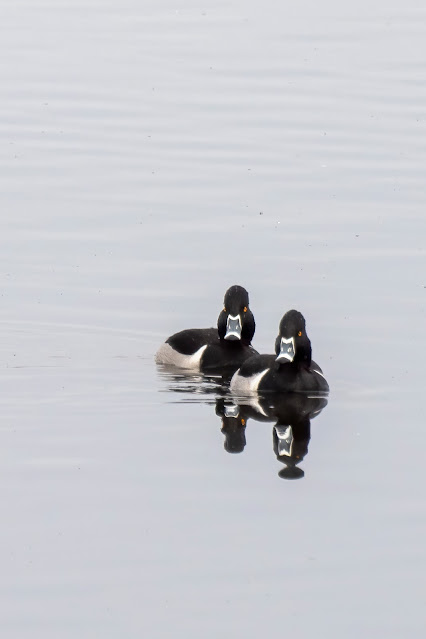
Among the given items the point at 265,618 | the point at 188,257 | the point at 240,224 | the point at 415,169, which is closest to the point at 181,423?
the point at 265,618

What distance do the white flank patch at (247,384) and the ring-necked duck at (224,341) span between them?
2.72 feet

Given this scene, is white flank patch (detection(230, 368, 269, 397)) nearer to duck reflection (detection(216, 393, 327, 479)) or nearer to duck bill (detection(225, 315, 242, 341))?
duck reflection (detection(216, 393, 327, 479))

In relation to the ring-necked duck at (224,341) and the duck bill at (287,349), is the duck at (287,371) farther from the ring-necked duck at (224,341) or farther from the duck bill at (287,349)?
the ring-necked duck at (224,341)

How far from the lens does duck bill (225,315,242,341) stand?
602 inches

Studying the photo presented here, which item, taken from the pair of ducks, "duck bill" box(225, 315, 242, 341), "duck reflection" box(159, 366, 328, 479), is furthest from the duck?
"duck bill" box(225, 315, 242, 341)

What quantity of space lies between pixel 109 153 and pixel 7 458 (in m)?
11.1

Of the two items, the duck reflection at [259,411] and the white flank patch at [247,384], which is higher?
the white flank patch at [247,384]

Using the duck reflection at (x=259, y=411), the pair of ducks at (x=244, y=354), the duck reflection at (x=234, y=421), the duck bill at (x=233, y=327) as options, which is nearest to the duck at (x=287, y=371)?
the pair of ducks at (x=244, y=354)

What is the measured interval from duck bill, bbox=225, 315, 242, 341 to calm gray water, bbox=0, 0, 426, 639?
78 centimetres

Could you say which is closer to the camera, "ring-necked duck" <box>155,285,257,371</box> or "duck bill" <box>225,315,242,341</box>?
"ring-necked duck" <box>155,285,257,371</box>

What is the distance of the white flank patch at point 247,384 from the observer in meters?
14.3

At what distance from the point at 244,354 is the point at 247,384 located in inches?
49.0

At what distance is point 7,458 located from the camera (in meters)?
11.6

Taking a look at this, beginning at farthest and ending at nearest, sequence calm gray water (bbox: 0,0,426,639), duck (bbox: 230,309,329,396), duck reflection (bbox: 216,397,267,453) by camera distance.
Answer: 1. duck (bbox: 230,309,329,396)
2. duck reflection (bbox: 216,397,267,453)
3. calm gray water (bbox: 0,0,426,639)
